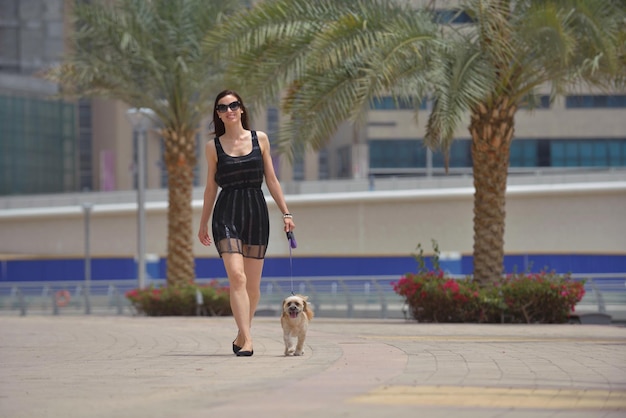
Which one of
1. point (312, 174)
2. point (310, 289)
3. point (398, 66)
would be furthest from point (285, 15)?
point (312, 174)

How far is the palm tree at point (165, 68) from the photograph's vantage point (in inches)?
1127

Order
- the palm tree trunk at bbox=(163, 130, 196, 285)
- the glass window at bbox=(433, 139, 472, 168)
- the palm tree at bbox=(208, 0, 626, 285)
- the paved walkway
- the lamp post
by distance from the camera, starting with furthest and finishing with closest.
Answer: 1. the glass window at bbox=(433, 139, 472, 168)
2. the lamp post
3. the palm tree trunk at bbox=(163, 130, 196, 285)
4. the palm tree at bbox=(208, 0, 626, 285)
5. the paved walkway

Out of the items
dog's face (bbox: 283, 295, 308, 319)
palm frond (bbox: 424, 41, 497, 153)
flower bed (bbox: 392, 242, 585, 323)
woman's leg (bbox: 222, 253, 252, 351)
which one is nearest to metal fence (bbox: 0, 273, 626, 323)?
flower bed (bbox: 392, 242, 585, 323)

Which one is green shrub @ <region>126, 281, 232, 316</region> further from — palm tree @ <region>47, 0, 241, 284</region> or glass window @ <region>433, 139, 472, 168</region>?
glass window @ <region>433, 139, 472, 168</region>

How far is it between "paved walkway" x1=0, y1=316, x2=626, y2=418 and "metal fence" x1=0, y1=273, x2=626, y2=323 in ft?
37.4

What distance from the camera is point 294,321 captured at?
10336 mm

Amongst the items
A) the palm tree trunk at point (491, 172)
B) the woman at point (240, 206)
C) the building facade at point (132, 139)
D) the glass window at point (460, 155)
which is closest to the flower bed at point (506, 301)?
the palm tree trunk at point (491, 172)

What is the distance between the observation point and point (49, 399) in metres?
7.97

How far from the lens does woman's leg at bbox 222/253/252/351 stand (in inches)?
408

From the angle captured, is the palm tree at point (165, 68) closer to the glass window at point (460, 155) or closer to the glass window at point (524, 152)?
the glass window at point (460, 155)

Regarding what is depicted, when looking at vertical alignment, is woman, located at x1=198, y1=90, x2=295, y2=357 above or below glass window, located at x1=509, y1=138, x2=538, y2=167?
below

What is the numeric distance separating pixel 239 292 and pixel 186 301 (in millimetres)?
18003

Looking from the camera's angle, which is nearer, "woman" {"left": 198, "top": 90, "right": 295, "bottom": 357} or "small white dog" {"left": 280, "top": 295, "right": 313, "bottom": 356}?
"small white dog" {"left": 280, "top": 295, "right": 313, "bottom": 356}

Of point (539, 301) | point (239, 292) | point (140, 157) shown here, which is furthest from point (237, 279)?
point (140, 157)
